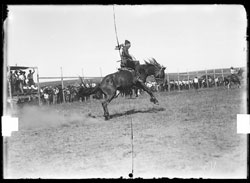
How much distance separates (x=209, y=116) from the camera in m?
9.33

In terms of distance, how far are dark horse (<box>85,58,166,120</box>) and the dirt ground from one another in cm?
89

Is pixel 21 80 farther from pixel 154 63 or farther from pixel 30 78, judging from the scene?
pixel 154 63

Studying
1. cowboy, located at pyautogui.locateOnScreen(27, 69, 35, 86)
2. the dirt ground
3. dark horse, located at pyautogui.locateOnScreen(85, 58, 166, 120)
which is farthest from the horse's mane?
cowboy, located at pyautogui.locateOnScreen(27, 69, 35, 86)

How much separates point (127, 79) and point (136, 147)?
3.90 m

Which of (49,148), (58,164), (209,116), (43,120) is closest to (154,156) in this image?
(58,164)

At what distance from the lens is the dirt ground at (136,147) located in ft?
20.3

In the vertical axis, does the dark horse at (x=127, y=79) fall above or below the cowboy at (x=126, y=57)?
below

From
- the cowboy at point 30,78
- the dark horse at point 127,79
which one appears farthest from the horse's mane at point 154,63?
the cowboy at point 30,78

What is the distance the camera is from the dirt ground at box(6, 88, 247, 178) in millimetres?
6199

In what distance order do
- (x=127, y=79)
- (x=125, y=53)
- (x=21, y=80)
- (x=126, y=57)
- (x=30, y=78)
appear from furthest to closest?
1. (x=30, y=78)
2. (x=21, y=80)
3. (x=127, y=79)
4. (x=126, y=57)
5. (x=125, y=53)

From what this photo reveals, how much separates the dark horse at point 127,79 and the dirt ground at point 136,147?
2.92ft

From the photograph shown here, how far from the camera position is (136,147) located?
23.1 ft

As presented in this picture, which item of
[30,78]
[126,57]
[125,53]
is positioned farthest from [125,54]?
[30,78]

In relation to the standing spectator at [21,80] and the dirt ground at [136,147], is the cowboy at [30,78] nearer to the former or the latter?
the standing spectator at [21,80]
